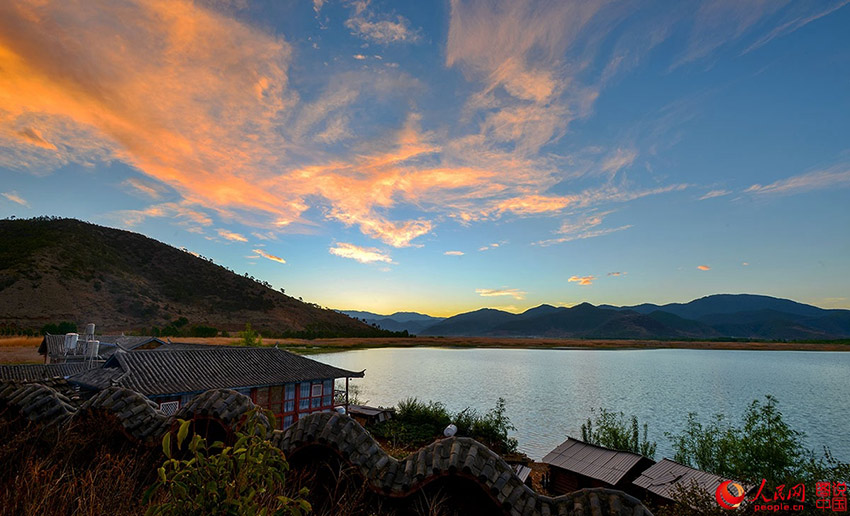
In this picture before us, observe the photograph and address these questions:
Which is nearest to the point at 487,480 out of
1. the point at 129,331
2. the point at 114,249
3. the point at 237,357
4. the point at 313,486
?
the point at 313,486

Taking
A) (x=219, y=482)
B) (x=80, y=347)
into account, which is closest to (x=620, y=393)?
(x=80, y=347)

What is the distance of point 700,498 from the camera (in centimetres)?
659

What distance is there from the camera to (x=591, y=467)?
21.5m

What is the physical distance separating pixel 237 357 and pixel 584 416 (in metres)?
35.1

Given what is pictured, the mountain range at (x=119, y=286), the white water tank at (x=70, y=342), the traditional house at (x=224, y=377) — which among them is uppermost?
the mountain range at (x=119, y=286)

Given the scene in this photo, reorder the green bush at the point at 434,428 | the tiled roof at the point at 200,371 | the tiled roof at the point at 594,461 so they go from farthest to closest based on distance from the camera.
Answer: the green bush at the point at 434,428 → the tiled roof at the point at 594,461 → the tiled roof at the point at 200,371

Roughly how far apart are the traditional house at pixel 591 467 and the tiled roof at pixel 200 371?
45.1ft

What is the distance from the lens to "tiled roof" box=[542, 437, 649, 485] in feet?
67.7

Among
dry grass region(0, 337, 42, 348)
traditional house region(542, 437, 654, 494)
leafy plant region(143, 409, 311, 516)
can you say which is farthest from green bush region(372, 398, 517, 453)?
dry grass region(0, 337, 42, 348)

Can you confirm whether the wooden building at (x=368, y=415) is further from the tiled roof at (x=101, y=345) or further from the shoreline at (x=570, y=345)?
the shoreline at (x=570, y=345)

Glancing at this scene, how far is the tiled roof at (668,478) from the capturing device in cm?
1702

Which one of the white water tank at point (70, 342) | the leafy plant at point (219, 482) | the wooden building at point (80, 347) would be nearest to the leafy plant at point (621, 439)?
the leafy plant at point (219, 482)

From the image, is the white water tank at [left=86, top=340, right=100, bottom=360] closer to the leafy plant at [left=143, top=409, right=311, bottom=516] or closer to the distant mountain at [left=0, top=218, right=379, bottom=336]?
the leafy plant at [left=143, top=409, right=311, bottom=516]

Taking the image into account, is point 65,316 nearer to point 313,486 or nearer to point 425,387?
point 425,387
